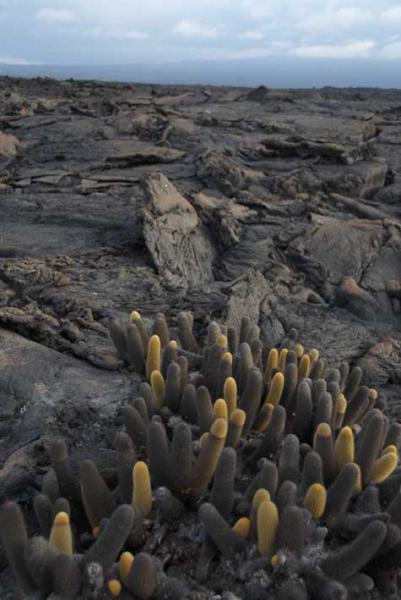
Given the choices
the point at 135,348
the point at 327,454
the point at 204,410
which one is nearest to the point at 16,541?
the point at 204,410

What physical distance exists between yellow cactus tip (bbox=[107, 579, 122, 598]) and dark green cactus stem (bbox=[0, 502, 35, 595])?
0.30m

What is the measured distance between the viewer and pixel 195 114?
53.0 feet

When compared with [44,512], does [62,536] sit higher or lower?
higher

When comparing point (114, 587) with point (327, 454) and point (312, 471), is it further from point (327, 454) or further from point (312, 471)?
point (327, 454)

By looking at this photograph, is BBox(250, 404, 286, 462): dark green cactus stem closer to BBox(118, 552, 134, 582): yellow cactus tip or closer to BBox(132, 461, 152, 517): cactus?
BBox(132, 461, 152, 517): cactus

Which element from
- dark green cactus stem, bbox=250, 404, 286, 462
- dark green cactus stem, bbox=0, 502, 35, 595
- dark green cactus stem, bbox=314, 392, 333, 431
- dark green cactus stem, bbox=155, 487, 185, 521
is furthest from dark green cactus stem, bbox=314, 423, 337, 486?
dark green cactus stem, bbox=0, 502, 35, 595

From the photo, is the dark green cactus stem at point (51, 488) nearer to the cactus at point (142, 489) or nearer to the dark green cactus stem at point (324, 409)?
the cactus at point (142, 489)

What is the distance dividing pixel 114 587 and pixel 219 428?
2.63 ft

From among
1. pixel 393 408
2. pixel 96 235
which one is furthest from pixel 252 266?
pixel 393 408

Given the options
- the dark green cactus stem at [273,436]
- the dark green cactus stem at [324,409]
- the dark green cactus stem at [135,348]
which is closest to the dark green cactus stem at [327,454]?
the dark green cactus stem at [273,436]

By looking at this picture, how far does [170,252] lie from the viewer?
7.29 meters

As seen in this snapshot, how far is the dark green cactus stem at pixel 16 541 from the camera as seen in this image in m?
2.49

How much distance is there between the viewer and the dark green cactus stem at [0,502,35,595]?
249 cm

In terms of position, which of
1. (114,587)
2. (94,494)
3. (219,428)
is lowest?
(114,587)
